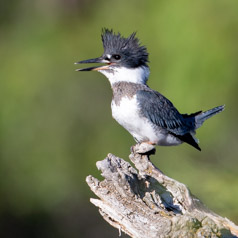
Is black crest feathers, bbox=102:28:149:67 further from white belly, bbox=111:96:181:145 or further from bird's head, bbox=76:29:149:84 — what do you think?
white belly, bbox=111:96:181:145

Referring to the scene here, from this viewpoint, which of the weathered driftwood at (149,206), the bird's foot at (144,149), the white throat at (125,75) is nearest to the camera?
the weathered driftwood at (149,206)

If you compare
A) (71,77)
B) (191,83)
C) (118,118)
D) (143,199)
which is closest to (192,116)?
(118,118)

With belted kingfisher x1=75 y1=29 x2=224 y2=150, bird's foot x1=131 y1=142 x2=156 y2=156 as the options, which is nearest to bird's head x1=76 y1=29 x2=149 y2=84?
belted kingfisher x1=75 y1=29 x2=224 y2=150

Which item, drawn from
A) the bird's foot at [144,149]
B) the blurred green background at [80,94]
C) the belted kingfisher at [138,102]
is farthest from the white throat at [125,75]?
the blurred green background at [80,94]

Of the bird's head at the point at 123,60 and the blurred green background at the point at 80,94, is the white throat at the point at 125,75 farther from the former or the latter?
the blurred green background at the point at 80,94

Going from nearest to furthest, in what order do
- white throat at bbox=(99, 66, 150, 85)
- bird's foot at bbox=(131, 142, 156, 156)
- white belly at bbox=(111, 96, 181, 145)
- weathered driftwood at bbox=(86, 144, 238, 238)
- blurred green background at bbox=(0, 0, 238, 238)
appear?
1. weathered driftwood at bbox=(86, 144, 238, 238)
2. bird's foot at bbox=(131, 142, 156, 156)
3. white belly at bbox=(111, 96, 181, 145)
4. white throat at bbox=(99, 66, 150, 85)
5. blurred green background at bbox=(0, 0, 238, 238)

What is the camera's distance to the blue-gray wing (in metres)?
5.29

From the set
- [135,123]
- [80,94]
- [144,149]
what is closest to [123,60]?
[135,123]

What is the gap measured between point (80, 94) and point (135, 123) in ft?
14.3

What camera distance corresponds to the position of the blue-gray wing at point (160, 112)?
5.29 meters

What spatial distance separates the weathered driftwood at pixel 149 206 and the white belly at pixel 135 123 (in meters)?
0.57

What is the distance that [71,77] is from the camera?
31.6 feet

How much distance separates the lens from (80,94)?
952cm

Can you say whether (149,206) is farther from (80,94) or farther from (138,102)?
(80,94)
